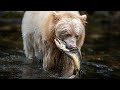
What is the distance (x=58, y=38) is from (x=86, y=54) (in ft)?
12.1

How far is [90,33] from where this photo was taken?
1452 centimetres

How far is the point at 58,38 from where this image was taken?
6.56 metres

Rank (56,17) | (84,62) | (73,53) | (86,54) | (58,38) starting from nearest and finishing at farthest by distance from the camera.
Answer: (73,53)
(58,38)
(56,17)
(84,62)
(86,54)

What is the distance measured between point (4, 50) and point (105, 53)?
2645mm

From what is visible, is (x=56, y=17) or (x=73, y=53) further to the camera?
(x=56, y=17)

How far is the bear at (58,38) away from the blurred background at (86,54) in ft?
1.09

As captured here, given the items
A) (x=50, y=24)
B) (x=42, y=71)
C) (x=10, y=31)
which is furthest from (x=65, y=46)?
(x=10, y=31)

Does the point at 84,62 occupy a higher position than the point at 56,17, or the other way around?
the point at 56,17

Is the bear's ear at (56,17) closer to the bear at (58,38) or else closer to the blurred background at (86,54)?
the bear at (58,38)

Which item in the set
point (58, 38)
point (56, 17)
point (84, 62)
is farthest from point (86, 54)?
point (58, 38)

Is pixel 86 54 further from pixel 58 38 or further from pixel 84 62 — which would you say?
pixel 58 38

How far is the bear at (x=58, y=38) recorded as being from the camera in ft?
20.8
